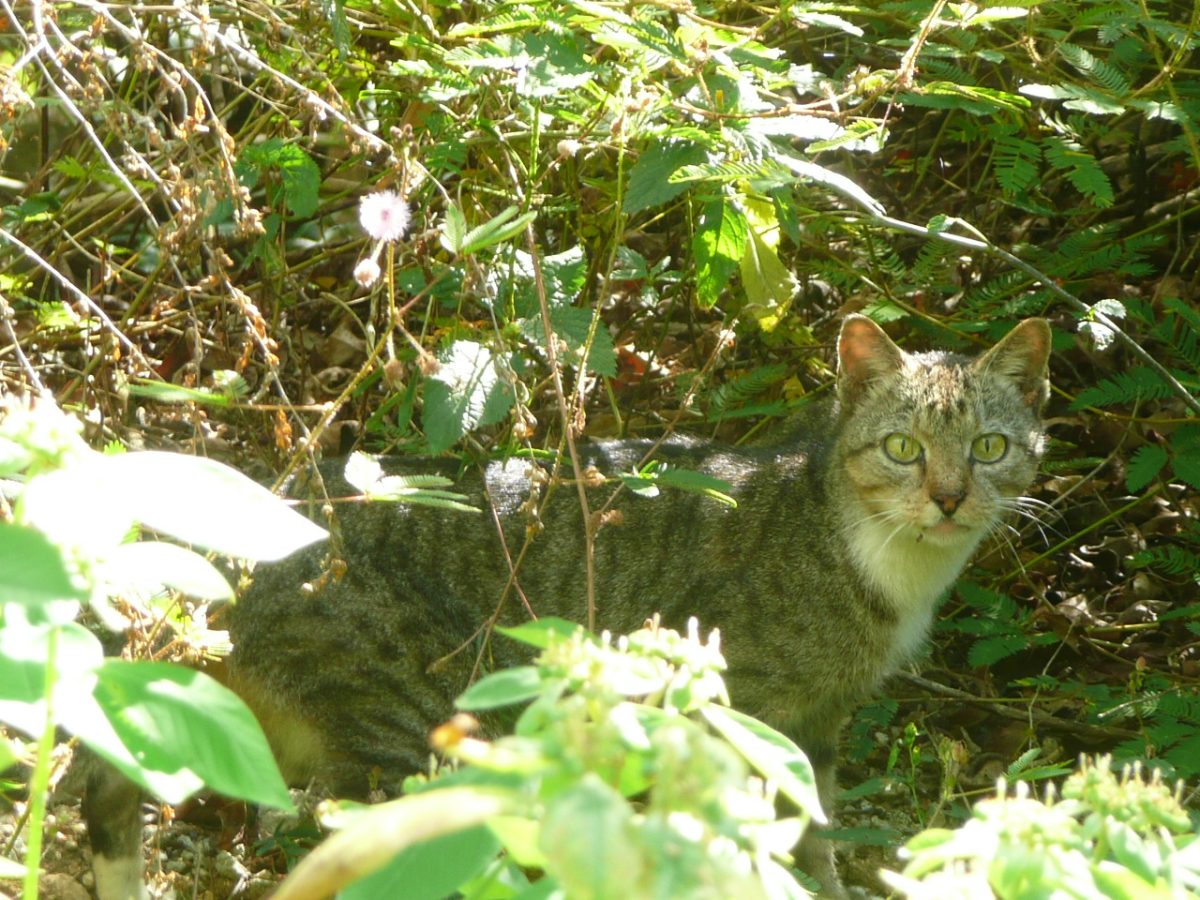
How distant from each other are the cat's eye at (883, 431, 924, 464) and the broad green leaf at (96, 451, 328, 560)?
10.5ft

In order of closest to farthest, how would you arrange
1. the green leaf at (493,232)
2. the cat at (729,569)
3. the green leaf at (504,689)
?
the green leaf at (504,689)
the green leaf at (493,232)
the cat at (729,569)

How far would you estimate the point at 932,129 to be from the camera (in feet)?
19.2

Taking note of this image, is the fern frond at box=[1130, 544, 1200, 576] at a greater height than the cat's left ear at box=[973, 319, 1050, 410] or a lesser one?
lesser

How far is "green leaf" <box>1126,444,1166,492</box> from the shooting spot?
15.7 feet

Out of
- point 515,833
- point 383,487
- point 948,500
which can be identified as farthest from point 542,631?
point 948,500

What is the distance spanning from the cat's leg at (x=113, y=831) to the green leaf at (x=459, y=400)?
1.33 m

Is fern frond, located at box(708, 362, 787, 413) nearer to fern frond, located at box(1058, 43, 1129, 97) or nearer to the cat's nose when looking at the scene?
the cat's nose

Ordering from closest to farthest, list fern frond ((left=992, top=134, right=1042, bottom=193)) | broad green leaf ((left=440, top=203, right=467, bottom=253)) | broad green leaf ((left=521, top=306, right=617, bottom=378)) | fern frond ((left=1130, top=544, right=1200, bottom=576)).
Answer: broad green leaf ((left=440, top=203, right=467, bottom=253))
broad green leaf ((left=521, top=306, right=617, bottom=378))
fern frond ((left=992, top=134, right=1042, bottom=193))
fern frond ((left=1130, top=544, right=1200, bottom=576))

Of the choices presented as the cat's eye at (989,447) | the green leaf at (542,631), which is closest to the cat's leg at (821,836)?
the cat's eye at (989,447)

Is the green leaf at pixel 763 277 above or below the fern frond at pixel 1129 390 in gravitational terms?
above

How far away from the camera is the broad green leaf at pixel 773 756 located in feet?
4.71

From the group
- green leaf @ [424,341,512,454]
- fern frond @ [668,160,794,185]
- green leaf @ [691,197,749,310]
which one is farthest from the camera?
green leaf @ [691,197,749,310]

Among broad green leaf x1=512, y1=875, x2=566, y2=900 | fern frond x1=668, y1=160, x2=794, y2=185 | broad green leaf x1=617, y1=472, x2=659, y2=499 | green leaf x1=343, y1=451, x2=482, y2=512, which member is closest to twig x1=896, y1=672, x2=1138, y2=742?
broad green leaf x1=617, y1=472, x2=659, y2=499

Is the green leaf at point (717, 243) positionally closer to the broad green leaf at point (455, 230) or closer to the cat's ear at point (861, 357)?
the cat's ear at point (861, 357)
